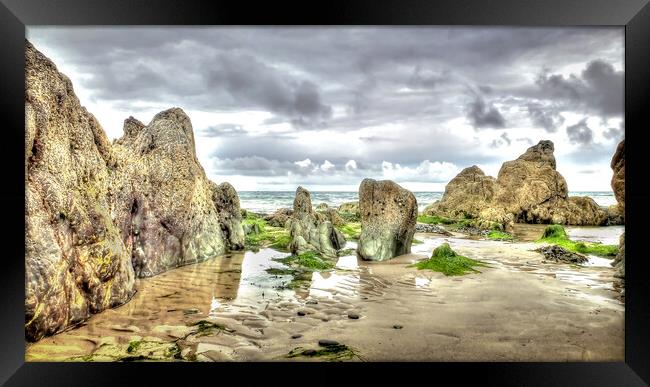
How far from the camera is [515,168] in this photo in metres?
19.3

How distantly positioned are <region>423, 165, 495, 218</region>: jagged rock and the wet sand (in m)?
10.8

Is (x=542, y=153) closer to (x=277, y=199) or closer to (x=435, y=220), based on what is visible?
(x=435, y=220)

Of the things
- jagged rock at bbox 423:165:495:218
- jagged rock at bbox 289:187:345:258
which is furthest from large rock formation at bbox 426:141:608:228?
jagged rock at bbox 289:187:345:258

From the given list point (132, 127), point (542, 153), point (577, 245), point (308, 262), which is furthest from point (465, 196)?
point (132, 127)

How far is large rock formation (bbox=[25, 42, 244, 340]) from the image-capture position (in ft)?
13.2

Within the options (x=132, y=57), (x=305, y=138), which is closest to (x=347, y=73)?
(x=305, y=138)

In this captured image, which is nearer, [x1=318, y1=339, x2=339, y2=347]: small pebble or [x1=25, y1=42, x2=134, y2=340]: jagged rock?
[x1=25, y1=42, x2=134, y2=340]: jagged rock

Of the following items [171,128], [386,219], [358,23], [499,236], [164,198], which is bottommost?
[499,236]

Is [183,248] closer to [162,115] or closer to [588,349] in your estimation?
[162,115]

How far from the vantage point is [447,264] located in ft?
23.7

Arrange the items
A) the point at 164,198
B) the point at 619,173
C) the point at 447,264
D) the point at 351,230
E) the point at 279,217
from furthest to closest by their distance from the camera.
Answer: the point at 279,217, the point at 351,230, the point at 164,198, the point at 447,264, the point at 619,173

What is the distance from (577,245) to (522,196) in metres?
9.40

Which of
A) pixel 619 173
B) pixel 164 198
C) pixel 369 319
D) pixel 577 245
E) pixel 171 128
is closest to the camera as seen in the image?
pixel 369 319

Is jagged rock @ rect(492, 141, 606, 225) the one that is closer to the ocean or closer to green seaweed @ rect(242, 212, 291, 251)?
the ocean
